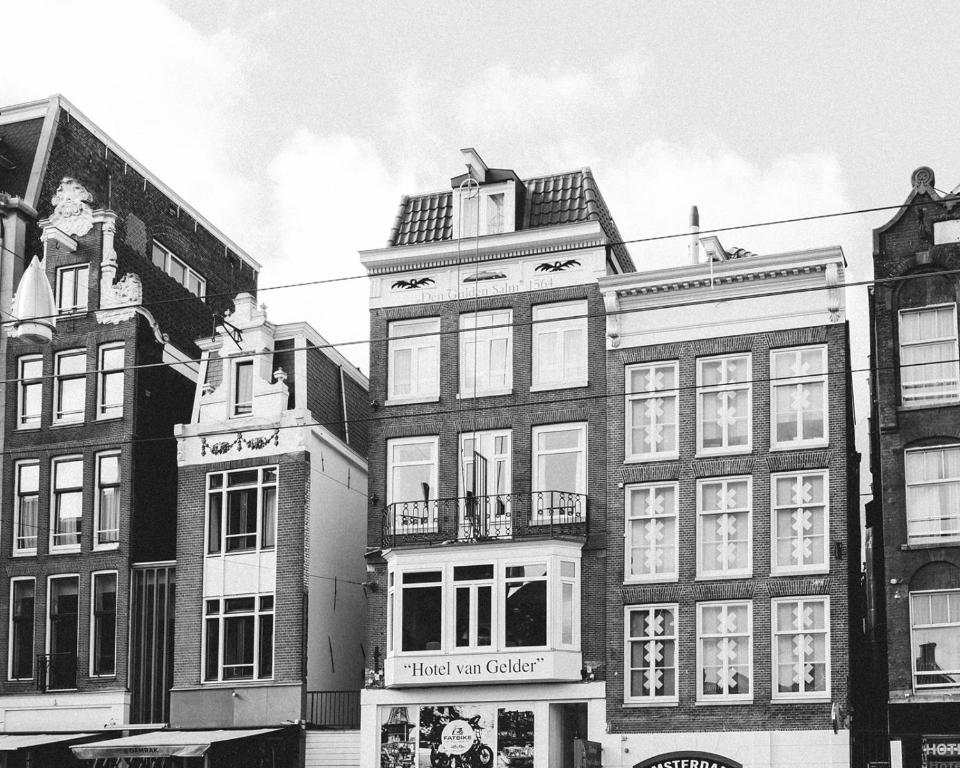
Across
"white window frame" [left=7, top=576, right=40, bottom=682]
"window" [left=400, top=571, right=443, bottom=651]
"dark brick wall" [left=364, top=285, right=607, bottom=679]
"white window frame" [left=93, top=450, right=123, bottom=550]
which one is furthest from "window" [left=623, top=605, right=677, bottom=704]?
"white window frame" [left=7, top=576, right=40, bottom=682]

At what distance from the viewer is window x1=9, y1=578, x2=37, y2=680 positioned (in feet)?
146

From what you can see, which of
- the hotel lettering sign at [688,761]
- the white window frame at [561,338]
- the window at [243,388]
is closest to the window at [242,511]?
the window at [243,388]

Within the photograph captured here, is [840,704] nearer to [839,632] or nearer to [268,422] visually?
[839,632]

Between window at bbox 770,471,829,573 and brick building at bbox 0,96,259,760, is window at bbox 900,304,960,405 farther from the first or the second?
brick building at bbox 0,96,259,760

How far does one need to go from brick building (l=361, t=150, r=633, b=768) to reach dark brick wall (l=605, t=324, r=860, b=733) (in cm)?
51

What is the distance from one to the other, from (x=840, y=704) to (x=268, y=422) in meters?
16.7

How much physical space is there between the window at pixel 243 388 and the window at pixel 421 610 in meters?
7.12

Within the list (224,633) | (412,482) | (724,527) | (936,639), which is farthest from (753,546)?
(224,633)

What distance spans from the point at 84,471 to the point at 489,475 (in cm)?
1199

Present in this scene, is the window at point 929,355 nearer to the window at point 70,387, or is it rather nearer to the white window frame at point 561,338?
the white window frame at point 561,338

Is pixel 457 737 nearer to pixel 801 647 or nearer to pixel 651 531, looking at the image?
pixel 651 531

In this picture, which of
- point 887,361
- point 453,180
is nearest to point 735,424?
point 887,361

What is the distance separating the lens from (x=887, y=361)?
124 ft

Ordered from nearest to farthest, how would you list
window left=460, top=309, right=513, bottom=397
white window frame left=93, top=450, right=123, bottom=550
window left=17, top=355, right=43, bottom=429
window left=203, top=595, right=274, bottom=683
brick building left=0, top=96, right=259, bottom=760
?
window left=460, top=309, right=513, bottom=397 → window left=203, top=595, right=274, bottom=683 → brick building left=0, top=96, right=259, bottom=760 → white window frame left=93, top=450, right=123, bottom=550 → window left=17, top=355, right=43, bottom=429
